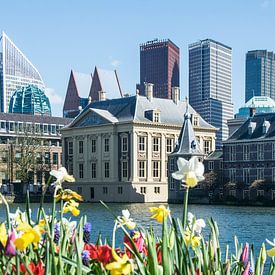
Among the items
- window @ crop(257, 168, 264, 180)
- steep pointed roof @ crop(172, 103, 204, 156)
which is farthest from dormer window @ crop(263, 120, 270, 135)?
steep pointed roof @ crop(172, 103, 204, 156)

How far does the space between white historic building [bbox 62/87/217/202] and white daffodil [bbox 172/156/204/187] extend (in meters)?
55.5

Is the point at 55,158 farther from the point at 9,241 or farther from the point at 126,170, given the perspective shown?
the point at 9,241

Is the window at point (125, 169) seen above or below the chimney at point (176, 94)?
below

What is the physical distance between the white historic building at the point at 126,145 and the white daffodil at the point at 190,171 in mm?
55461

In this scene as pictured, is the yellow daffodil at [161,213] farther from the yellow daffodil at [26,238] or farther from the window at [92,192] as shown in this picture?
the window at [92,192]

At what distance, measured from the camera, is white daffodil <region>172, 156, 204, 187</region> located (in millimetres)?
3086

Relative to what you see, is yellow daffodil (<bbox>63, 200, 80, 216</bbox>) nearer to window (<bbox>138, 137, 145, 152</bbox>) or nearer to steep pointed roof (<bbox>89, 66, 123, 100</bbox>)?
window (<bbox>138, 137, 145, 152</bbox>)

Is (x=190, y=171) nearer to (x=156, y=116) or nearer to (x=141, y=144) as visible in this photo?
(x=141, y=144)

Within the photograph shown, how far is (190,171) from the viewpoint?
312 centimetres

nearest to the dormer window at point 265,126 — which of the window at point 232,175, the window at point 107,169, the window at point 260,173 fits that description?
the window at point 260,173

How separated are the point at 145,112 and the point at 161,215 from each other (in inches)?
2261

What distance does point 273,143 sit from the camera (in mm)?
51406

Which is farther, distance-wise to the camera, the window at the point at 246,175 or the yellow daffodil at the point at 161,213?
the window at the point at 246,175

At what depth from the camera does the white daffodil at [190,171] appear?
10.1 ft
